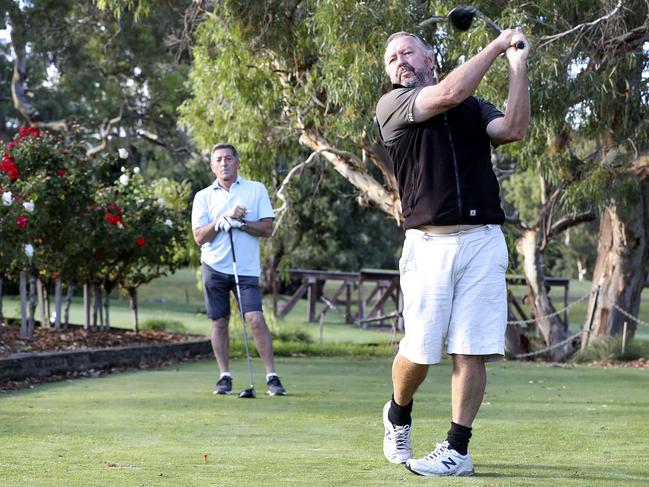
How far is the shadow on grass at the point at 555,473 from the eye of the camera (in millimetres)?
5039

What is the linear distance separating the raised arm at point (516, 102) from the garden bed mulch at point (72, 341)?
6.25 meters

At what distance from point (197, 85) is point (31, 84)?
20625 millimetres

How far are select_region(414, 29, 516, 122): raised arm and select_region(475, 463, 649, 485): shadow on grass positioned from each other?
1.53 meters

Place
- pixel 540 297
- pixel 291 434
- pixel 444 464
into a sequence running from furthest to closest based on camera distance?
1. pixel 540 297
2. pixel 291 434
3. pixel 444 464

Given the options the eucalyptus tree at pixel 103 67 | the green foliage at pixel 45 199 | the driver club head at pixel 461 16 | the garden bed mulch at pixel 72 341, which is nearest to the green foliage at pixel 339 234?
the eucalyptus tree at pixel 103 67

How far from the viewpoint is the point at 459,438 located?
5.18 m

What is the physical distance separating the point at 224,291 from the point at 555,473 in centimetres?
481

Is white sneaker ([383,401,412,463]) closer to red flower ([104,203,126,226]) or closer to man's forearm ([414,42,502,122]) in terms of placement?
man's forearm ([414,42,502,122])

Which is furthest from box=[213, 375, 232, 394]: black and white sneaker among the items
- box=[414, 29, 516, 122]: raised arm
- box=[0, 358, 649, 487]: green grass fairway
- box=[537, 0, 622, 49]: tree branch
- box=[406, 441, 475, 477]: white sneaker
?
box=[537, 0, 622, 49]: tree branch

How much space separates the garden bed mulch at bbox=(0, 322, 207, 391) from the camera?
11.7m

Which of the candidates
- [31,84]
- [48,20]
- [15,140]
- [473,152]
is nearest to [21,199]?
[15,140]

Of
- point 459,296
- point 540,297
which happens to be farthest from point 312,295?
point 459,296

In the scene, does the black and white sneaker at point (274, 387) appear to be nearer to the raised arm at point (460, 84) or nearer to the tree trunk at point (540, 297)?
the raised arm at point (460, 84)

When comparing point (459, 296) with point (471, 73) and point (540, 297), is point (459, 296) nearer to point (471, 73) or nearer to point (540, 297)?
point (471, 73)
